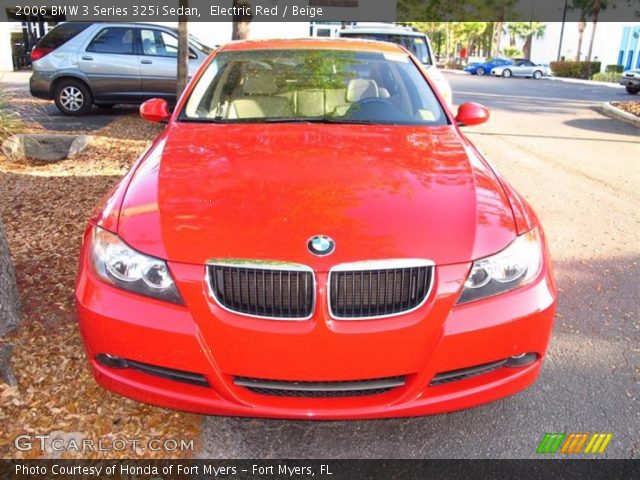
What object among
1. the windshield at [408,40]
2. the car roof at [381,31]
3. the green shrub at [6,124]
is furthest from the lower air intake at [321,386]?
the car roof at [381,31]

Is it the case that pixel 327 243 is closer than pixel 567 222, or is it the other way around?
pixel 327 243

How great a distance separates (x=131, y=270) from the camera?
2.24 m

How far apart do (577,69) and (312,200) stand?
46512mm

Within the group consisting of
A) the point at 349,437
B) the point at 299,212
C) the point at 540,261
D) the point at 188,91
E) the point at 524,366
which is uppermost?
the point at 188,91

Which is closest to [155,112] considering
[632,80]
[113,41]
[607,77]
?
[113,41]

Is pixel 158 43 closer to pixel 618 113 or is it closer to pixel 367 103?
pixel 367 103

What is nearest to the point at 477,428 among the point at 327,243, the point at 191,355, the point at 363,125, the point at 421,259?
the point at 421,259

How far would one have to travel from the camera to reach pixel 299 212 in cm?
237

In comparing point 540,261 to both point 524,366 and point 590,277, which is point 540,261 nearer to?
point 524,366

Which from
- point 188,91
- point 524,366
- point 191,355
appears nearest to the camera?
point 191,355

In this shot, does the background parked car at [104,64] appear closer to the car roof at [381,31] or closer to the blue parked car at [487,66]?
the car roof at [381,31]

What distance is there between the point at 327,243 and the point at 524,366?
94 cm

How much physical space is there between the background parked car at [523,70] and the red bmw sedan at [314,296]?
42954 millimetres

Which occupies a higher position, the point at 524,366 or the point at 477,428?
the point at 524,366
